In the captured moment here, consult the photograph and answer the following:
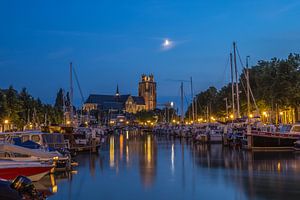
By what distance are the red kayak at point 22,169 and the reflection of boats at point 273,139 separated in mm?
29925

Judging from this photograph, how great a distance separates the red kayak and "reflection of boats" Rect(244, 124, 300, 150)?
29.9 meters

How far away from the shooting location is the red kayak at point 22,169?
69.0ft

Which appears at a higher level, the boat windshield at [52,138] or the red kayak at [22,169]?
the boat windshield at [52,138]

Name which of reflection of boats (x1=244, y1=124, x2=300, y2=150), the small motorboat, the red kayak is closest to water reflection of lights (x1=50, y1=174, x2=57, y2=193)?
the red kayak

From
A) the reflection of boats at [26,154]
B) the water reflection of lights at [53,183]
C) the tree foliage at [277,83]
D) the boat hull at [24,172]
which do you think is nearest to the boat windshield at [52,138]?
the reflection of boats at [26,154]

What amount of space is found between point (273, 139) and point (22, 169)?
1289 inches

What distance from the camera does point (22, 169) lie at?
21.9 metres

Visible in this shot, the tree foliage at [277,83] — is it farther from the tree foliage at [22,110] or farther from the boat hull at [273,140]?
the tree foliage at [22,110]

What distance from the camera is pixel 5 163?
21438mm

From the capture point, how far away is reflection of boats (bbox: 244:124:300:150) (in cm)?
4791

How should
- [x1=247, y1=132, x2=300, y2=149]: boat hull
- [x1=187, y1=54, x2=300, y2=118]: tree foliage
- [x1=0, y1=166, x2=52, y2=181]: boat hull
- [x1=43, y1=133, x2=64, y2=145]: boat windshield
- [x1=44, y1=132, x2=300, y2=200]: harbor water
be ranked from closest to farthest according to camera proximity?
[x1=44, y1=132, x2=300, y2=200]: harbor water
[x1=0, y1=166, x2=52, y2=181]: boat hull
[x1=43, y1=133, x2=64, y2=145]: boat windshield
[x1=247, y1=132, x2=300, y2=149]: boat hull
[x1=187, y1=54, x2=300, y2=118]: tree foliage

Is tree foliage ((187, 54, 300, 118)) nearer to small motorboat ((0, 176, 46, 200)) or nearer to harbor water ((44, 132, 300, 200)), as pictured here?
harbor water ((44, 132, 300, 200))

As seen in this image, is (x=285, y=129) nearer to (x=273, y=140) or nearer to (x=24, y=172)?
(x=273, y=140)

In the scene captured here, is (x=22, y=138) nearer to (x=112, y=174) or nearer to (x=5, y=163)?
(x=112, y=174)
